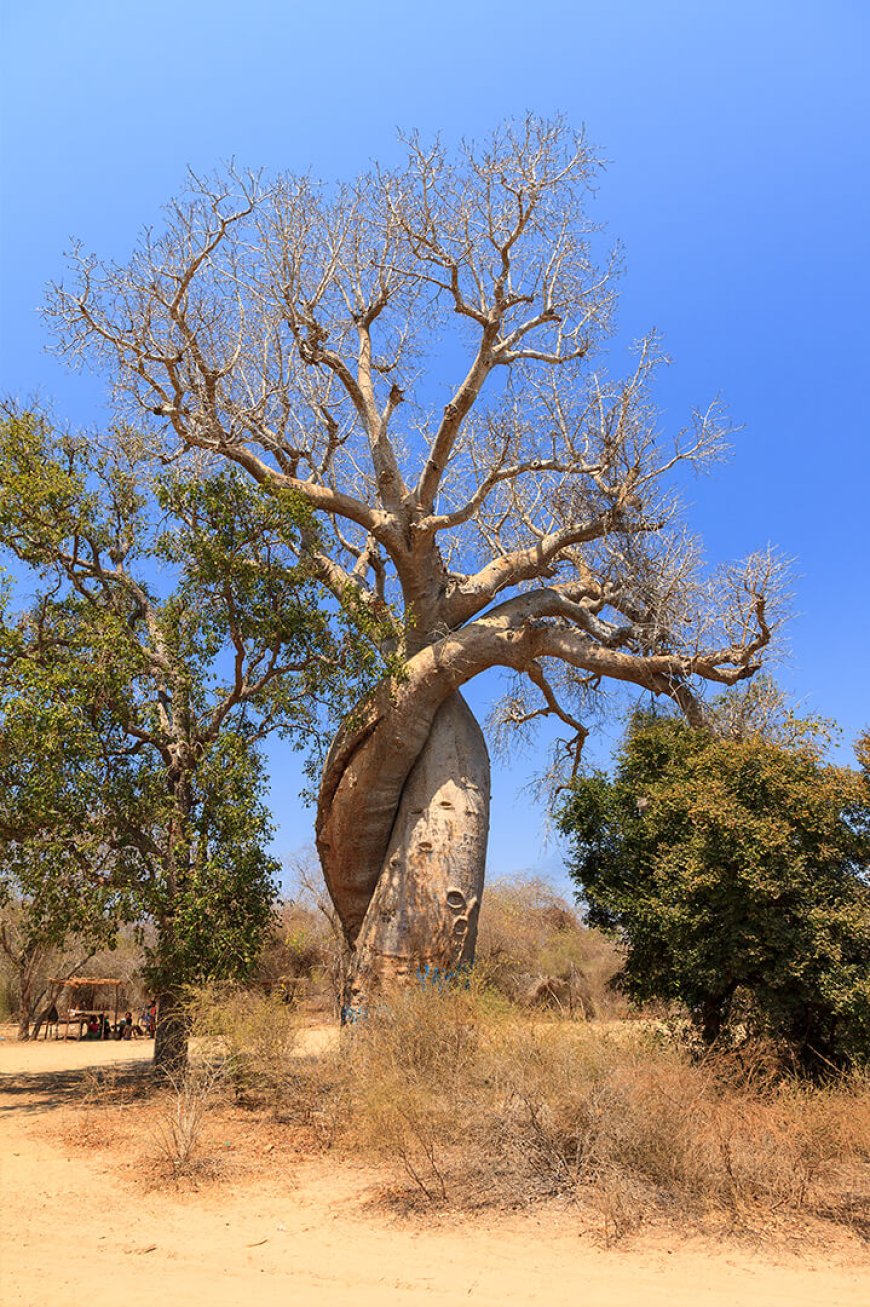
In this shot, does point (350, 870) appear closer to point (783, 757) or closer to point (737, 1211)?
point (783, 757)

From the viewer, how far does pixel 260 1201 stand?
5.39 m

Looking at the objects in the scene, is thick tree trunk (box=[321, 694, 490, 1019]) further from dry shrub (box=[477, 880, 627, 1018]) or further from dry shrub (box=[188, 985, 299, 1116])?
dry shrub (box=[477, 880, 627, 1018])

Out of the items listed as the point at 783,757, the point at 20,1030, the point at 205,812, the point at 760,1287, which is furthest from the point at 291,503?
the point at 20,1030

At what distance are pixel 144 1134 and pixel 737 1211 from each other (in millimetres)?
4061

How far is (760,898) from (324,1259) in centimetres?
422

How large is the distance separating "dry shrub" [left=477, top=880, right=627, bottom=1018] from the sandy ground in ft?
27.0

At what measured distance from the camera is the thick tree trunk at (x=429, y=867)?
879cm

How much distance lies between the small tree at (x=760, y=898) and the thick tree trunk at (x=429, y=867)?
4.71 feet

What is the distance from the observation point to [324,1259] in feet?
14.8

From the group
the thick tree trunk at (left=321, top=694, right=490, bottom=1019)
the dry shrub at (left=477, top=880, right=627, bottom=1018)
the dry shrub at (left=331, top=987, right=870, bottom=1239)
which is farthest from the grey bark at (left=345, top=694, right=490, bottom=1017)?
the dry shrub at (left=477, top=880, right=627, bottom=1018)

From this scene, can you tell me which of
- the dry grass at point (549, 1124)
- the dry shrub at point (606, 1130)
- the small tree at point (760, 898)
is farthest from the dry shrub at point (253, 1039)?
the small tree at point (760, 898)

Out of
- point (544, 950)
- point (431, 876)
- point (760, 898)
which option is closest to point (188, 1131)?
point (431, 876)

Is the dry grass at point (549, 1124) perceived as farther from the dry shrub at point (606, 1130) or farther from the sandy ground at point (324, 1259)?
the sandy ground at point (324, 1259)

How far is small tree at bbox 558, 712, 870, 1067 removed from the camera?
7.14m
